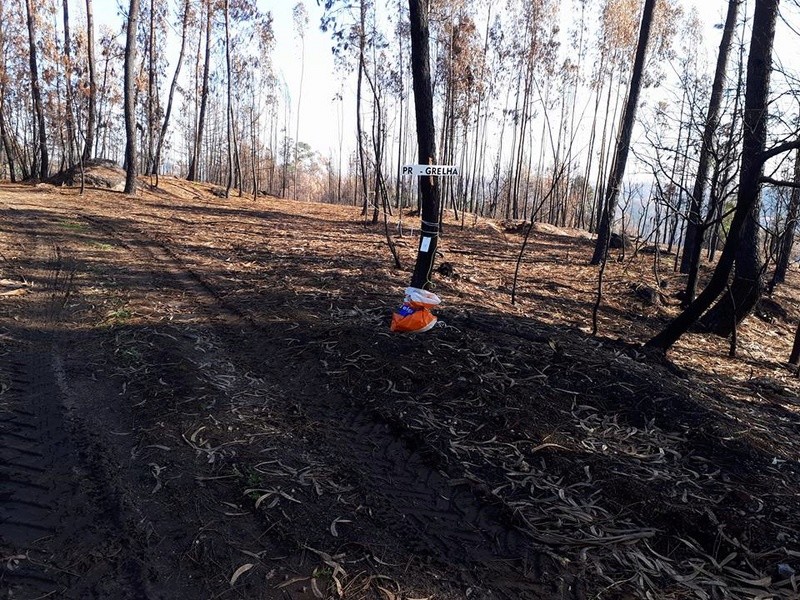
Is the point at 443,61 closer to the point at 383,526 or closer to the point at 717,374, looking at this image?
the point at 717,374

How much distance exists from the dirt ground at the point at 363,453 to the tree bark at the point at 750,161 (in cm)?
62

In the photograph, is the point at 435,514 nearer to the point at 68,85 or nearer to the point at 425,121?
the point at 425,121

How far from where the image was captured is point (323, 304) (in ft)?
22.0

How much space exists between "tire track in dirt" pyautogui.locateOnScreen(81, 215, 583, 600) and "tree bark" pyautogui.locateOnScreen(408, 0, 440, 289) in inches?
107

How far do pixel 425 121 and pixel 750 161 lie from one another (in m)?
3.74

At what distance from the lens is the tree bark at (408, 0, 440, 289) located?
6.44 metres

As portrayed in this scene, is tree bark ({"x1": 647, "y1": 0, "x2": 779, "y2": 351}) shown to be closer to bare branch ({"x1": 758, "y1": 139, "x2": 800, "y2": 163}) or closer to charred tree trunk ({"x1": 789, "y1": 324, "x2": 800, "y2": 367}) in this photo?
bare branch ({"x1": 758, "y1": 139, "x2": 800, "y2": 163})

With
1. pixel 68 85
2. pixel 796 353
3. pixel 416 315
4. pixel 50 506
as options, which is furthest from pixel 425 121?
pixel 68 85

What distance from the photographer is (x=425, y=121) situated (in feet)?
21.4

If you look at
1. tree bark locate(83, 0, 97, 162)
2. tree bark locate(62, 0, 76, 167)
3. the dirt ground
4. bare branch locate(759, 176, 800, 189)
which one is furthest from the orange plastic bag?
tree bark locate(83, 0, 97, 162)

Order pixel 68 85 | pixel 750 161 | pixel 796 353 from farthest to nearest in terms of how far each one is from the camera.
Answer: pixel 68 85, pixel 796 353, pixel 750 161

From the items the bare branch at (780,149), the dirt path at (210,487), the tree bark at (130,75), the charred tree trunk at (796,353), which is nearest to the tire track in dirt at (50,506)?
the dirt path at (210,487)

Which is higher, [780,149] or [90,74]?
[90,74]

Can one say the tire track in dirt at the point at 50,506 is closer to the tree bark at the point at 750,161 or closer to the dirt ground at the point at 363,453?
the dirt ground at the point at 363,453
